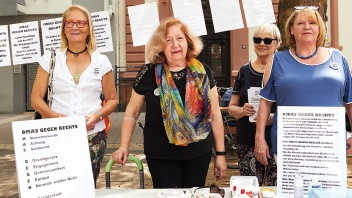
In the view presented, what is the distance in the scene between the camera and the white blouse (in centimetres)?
272

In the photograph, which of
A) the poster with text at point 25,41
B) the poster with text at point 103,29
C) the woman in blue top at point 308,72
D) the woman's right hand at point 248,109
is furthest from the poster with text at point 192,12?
the woman in blue top at point 308,72

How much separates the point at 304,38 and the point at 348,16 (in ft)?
39.6

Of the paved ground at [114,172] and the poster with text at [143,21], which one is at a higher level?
the poster with text at [143,21]

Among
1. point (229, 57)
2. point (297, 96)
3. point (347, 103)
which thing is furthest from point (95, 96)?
point (229, 57)

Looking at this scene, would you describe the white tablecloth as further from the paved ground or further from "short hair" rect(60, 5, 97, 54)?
the paved ground

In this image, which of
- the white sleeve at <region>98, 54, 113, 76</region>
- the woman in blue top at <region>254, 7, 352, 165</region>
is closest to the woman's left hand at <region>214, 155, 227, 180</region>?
the woman in blue top at <region>254, 7, 352, 165</region>

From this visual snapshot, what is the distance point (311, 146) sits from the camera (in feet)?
6.43

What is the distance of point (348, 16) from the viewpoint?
13055 millimetres

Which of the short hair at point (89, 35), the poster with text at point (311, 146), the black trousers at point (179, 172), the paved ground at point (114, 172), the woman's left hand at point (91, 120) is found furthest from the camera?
the paved ground at point (114, 172)

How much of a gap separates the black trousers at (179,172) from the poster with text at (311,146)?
2.28ft

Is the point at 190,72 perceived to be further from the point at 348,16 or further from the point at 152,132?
the point at 348,16

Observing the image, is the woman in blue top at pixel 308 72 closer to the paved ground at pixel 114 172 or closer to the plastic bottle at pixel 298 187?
the plastic bottle at pixel 298 187

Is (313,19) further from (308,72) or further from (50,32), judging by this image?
(50,32)

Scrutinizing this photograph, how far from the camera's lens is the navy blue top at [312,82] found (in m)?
2.25
